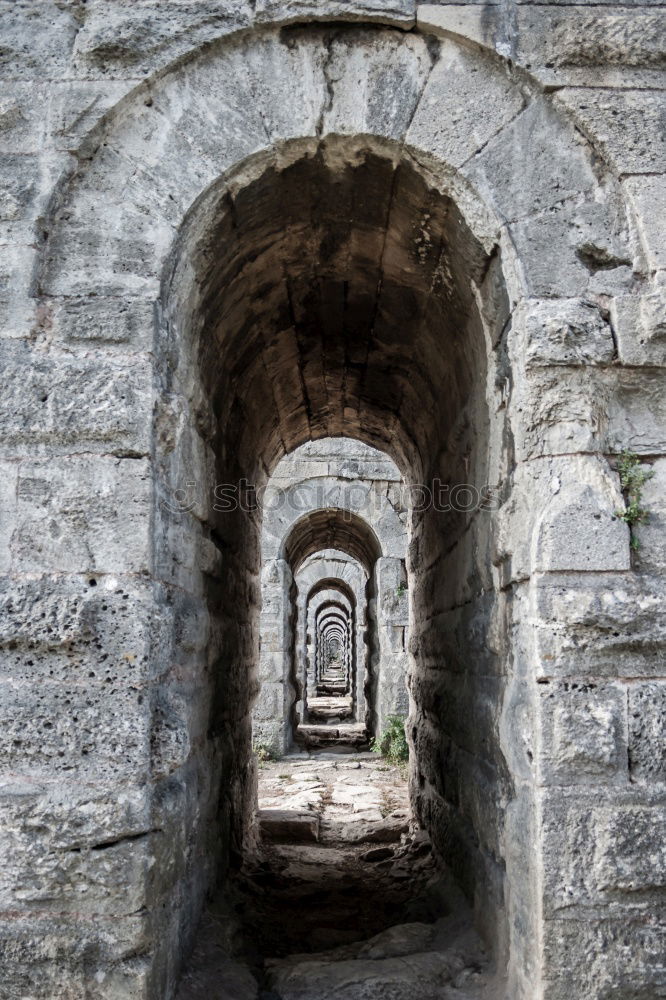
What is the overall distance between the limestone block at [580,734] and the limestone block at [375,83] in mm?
2000

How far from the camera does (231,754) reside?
4.23m

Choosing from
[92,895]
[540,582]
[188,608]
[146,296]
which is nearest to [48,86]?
[146,296]

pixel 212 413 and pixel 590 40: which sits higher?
pixel 590 40

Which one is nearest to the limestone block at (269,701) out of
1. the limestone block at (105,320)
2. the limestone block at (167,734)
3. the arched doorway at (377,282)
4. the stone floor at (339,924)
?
the stone floor at (339,924)

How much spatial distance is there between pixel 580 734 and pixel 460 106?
2172mm

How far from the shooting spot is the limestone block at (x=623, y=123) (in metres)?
2.76

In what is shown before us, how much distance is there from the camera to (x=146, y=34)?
2.80 m

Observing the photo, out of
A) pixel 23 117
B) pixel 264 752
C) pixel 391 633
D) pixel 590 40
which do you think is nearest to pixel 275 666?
pixel 264 752

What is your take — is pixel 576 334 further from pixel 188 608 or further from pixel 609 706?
pixel 188 608

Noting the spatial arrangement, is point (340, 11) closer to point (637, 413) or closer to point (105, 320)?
point (105, 320)

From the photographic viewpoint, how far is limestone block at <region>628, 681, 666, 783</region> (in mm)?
2396

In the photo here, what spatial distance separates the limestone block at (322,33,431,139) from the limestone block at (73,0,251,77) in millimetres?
377

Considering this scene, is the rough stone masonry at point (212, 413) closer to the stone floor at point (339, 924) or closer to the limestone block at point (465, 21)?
the limestone block at point (465, 21)

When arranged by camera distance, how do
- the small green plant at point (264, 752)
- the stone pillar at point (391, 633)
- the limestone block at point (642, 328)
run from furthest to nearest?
the stone pillar at point (391, 633) → the small green plant at point (264, 752) → the limestone block at point (642, 328)
